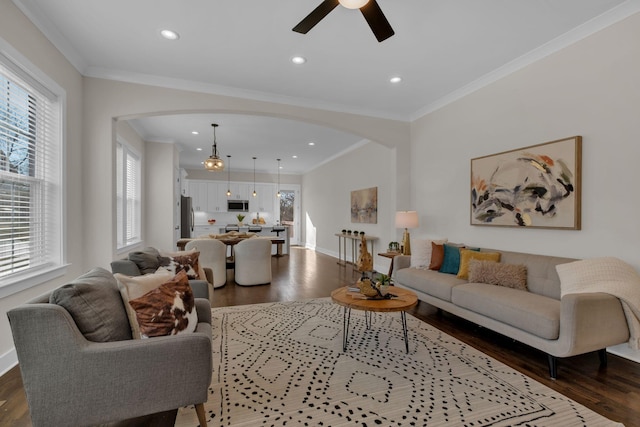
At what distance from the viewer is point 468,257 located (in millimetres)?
3582

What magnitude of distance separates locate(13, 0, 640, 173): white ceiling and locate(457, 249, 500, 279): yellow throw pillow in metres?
2.21

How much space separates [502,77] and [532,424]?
3.62m

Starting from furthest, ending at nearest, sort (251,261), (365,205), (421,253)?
(365,205) < (251,261) < (421,253)

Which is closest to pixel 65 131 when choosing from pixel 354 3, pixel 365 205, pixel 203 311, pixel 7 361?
pixel 7 361

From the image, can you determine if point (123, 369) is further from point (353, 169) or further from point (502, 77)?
point (353, 169)

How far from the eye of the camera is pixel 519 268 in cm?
315

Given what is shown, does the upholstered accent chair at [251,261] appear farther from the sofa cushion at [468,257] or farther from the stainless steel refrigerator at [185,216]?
the stainless steel refrigerator at [185,216]

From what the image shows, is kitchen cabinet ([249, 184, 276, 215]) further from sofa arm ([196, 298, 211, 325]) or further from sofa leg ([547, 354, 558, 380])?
sofa leg ([547, 354, 558, 380])

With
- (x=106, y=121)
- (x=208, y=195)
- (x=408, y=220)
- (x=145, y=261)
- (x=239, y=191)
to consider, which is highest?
(x=106, y=121)

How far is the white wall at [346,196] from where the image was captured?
618 cm

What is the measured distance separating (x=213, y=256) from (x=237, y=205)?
602 centimetres

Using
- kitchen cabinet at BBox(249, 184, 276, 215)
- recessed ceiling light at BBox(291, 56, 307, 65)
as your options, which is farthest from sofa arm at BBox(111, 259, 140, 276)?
kitchen cabinet at BBox(249, 184, 276, 215)

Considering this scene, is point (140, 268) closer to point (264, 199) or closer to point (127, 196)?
point (127, 196)

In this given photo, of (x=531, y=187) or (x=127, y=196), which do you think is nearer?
(x=531, y=187)
